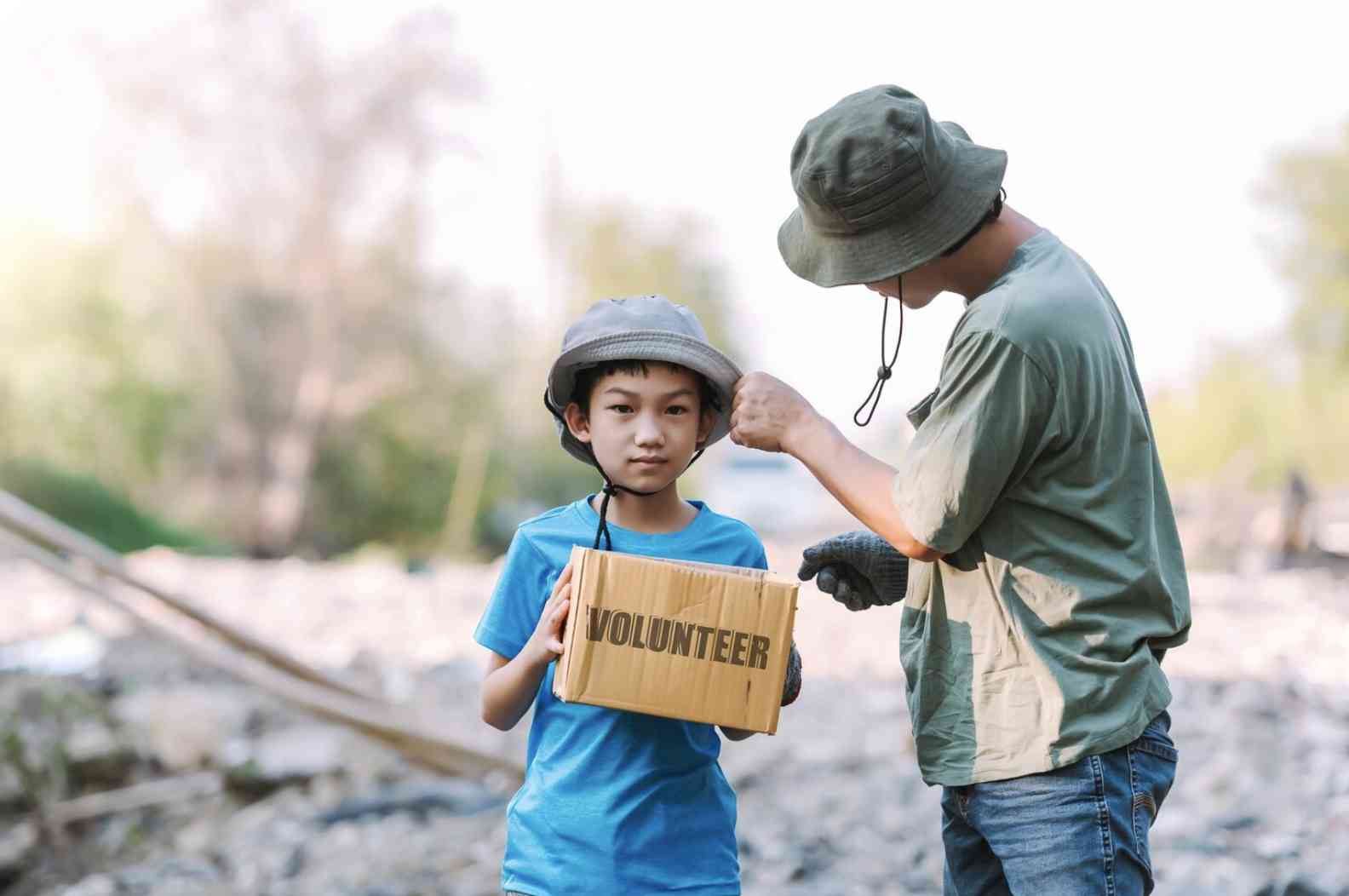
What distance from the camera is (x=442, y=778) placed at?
6137 millimetres

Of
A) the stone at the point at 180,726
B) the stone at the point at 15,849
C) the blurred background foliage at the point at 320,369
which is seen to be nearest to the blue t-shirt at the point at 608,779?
the stone at the point at 15,849

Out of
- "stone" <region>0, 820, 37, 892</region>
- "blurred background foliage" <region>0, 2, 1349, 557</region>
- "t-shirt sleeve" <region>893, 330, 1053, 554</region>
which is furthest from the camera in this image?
"blurred background foliage" <region>0, 2, 1349, 557</region>

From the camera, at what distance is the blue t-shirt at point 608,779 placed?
228 cm

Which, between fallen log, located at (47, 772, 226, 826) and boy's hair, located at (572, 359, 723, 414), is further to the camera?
fallen log, located at (47, 772, 226, 826)

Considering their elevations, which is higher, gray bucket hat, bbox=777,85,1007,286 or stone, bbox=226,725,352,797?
gray bucket hat, bbox=777,85,1007,286

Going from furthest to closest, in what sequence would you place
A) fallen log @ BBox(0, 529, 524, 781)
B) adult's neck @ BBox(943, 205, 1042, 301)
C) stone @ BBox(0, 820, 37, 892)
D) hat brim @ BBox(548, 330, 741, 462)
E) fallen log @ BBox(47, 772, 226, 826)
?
fallen log @ BBox(0, 529, 524, 781)
fallen log @ BBox(47, 772, 226, 826)
stone @ BBox(0, 820, 37, 892)
hat brim @ BBox(548, 330, 741, 462)
adult's neck @ BBox(943, 205, 1042, 301)

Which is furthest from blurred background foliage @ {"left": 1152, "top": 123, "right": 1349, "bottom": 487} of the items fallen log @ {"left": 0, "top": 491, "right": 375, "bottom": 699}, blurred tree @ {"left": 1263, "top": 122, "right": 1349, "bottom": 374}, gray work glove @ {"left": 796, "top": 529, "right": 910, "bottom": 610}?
gray work glove @ {"left": 796, "top": 529, "right": 910, "bottom": 610}

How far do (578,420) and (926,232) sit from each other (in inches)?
29.3

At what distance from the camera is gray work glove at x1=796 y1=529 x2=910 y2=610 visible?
8.16ft

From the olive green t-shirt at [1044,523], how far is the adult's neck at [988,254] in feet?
0.14

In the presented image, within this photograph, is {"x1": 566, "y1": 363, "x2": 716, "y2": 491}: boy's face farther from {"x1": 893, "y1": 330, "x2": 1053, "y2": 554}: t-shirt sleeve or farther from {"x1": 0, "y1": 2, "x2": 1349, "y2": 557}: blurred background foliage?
{"x1": 0, "y1": 2, "x2": 1349, "y2": 557}: blurred background foliage

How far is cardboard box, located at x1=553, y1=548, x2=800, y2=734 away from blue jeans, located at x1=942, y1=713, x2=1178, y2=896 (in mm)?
391

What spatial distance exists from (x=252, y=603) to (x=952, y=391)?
10158 mm

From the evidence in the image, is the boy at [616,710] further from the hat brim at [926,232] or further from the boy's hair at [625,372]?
the hat brim at [926,232]
